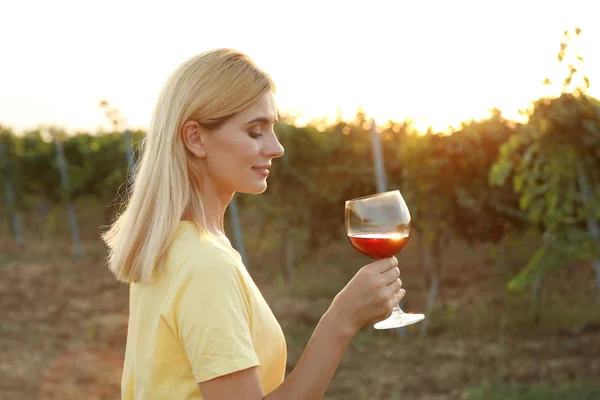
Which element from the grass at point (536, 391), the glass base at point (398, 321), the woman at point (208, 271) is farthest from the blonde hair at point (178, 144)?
the grass at point (536, 391)

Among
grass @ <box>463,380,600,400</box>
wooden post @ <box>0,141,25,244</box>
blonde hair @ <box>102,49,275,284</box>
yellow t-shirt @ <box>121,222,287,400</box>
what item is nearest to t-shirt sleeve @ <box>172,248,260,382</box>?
yellow t-shirt @ <box>121,222,287,400</box>

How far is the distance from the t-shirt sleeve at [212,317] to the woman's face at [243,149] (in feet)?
0.81

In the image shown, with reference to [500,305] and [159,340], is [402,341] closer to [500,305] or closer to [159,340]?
[500,305]

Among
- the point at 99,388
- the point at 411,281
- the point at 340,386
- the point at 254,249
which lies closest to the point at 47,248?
the point at 254,249

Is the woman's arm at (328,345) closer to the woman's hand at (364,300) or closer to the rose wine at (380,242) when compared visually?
the woman's hand at (364,300)

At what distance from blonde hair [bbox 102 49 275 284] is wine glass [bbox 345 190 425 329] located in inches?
16.0

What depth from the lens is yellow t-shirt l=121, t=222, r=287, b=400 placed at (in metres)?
1.31

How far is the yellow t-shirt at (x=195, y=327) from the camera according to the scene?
1307 mm

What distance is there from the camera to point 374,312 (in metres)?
1.46

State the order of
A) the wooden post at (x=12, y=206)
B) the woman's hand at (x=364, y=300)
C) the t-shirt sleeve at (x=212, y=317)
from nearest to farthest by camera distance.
A: 1. the t-shirt sleeve at (x=212, y=317)
2. the woman's hand at (x=364, y=300)
3. the wooden post at (x=12, y=206)

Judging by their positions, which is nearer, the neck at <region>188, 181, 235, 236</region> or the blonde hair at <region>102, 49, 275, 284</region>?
the blonde hair at <region>102, 49, 275, 284</region>

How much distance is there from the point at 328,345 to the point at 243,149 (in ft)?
1.44

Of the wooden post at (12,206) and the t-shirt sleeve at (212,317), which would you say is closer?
the t-shirt sleeve at (212,317)

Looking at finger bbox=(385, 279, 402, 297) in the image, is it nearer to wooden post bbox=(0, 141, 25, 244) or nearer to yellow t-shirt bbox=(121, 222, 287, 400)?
yellow t-shirt bbox=(121, 222, 287, 400)
